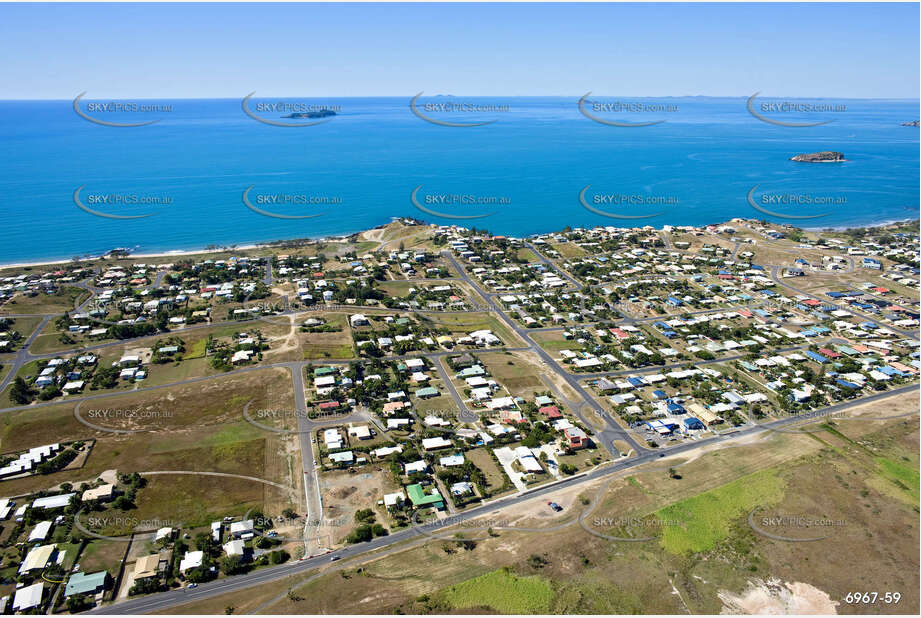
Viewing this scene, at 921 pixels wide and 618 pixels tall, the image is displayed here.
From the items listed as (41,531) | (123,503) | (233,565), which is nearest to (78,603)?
(41,531)

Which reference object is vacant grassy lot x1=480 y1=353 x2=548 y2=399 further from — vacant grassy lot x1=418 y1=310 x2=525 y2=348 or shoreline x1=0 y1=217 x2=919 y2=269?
shoreline x1=0 y1=217 x2=919 y2=269

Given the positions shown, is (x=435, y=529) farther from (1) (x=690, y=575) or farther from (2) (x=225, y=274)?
(2) (x=225, y=274)

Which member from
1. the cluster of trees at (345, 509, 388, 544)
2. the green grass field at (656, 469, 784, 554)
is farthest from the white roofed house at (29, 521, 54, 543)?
the green grass field at (656, 469, 784, 554)

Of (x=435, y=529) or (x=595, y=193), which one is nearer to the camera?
(x=435, y=529)

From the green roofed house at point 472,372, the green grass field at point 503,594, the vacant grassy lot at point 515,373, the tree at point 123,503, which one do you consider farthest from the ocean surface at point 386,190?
the green grass field at point 503,594

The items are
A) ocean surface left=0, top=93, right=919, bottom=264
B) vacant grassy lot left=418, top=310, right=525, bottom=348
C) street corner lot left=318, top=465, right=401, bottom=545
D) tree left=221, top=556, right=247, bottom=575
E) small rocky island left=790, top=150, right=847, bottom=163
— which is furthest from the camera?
small rocky island left=790, top=150, right=847, bottom=163

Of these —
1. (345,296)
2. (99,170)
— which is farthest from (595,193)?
(99,170)
